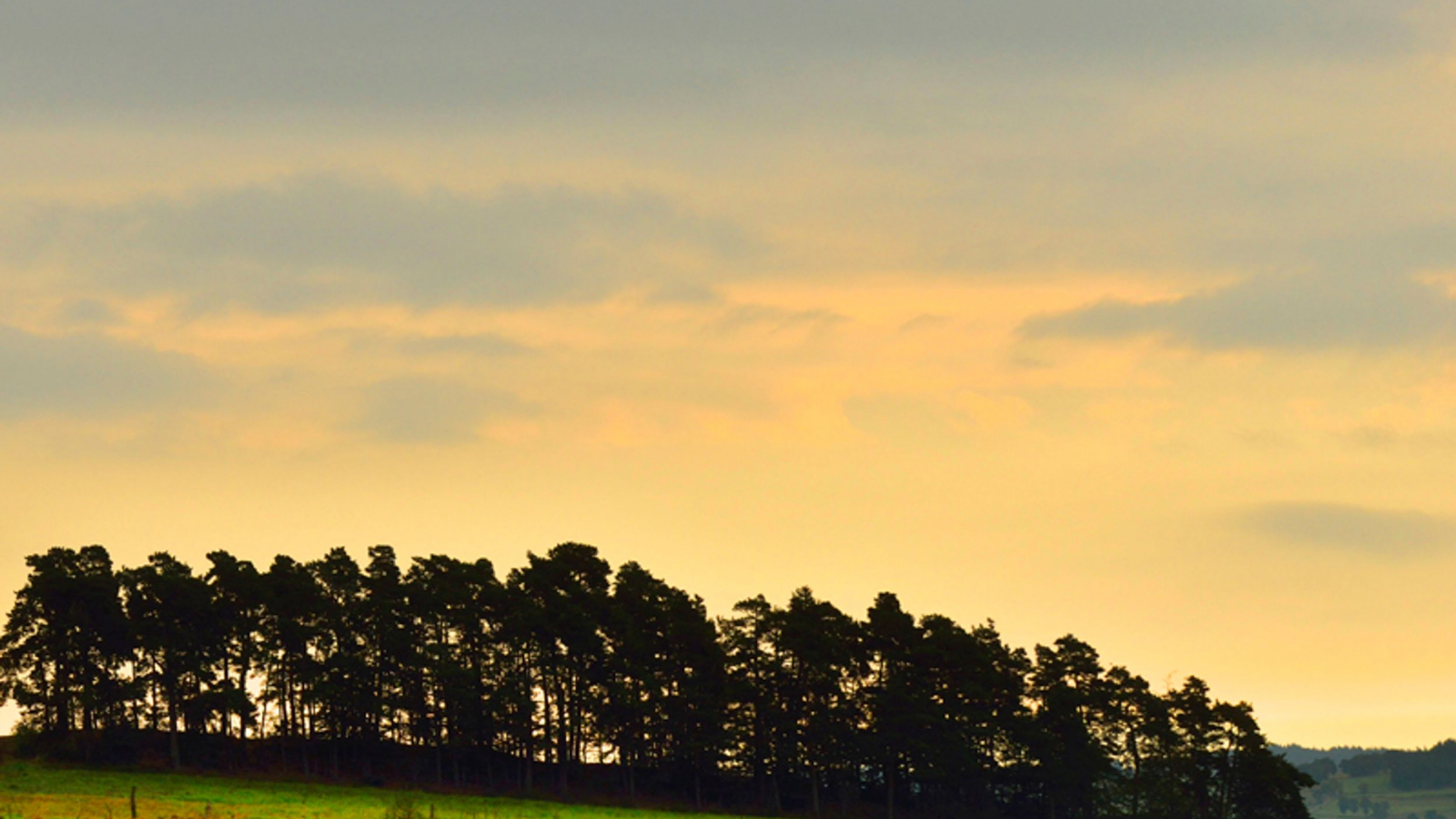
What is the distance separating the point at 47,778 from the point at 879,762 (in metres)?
67.7

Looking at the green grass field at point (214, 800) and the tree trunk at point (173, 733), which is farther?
the tree trunk at point (173, 733)

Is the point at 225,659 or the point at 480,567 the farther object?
the point at 480,567

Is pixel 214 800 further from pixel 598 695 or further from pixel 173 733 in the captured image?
pixel 598 695

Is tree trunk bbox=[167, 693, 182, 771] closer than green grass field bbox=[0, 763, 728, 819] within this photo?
No

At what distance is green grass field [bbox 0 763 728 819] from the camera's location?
3319 inches

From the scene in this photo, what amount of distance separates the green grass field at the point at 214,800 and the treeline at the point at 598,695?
346 inches

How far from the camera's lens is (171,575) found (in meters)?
120

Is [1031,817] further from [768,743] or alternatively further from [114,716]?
[114,716]

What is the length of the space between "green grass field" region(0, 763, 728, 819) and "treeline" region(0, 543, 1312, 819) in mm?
8779

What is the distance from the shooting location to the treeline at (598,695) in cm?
11912

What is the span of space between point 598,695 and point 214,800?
39.5m

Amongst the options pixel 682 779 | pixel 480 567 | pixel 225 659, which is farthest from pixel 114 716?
pixel 682 779

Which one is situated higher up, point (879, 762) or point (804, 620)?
point (804, 620)

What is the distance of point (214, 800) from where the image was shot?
96.6 m
